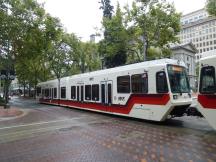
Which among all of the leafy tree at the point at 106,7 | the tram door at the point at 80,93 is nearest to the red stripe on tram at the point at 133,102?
the tram door at the point at 80,93

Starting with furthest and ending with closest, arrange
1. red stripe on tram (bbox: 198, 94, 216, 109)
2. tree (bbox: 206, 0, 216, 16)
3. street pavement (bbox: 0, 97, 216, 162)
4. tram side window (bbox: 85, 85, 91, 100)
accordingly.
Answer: tram side window (bbox: 85, 85, 91, 100) < tree (bbox: 206, 0, 216, 16) < red stripe on tram (bbox: 198, 94, 216, 109) < street pavement (bbox: 0, 97, 216, 162)

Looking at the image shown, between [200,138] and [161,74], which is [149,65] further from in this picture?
[200,138]

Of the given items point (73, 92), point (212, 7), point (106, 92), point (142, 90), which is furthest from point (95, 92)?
point (212, 7)

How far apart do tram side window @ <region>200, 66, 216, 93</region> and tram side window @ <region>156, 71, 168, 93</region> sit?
287 centimetres

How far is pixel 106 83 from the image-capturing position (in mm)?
19453

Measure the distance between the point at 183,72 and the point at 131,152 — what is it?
7962 mm

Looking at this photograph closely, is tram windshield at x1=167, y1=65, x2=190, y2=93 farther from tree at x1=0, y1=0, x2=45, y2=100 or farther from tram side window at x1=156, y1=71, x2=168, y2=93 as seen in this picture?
tree at x1=0, y1=0, x2=45, y2=100

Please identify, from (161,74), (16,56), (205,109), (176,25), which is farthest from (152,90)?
(16,56)

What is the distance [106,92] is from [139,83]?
398 cm

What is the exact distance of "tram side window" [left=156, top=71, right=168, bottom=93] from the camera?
14181 mm

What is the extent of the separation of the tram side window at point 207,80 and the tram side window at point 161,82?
2.87 m

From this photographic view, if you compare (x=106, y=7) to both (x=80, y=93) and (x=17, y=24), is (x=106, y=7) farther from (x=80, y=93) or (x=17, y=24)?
(x=80, y=93)

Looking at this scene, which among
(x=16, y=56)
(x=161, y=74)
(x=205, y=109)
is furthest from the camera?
(x=16, y=56)

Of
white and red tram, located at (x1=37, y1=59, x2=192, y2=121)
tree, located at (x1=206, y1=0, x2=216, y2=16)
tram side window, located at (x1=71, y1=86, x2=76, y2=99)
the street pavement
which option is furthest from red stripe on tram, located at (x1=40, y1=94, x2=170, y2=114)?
tree, located at (x1=206, y1=0, x2=216, y2=16)
